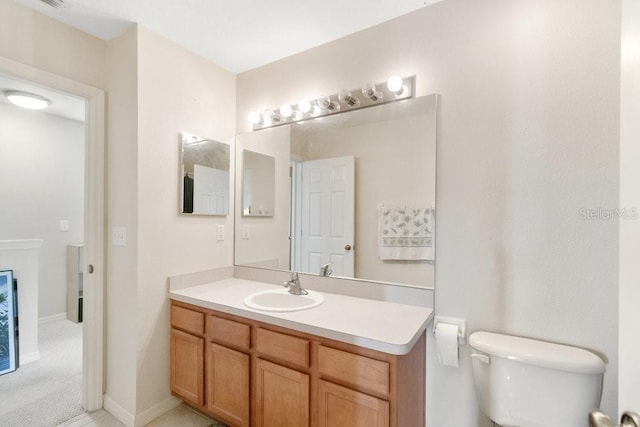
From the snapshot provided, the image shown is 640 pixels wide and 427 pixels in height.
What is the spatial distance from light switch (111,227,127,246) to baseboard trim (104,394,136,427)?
1.02 metres

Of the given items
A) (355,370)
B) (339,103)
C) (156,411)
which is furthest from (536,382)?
(156,411)

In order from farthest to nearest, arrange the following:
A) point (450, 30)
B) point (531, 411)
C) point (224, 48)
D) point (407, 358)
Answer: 1. point (224, 48)
2. point (450, 30)
3. point (407, 358)
4. point (531, 411)

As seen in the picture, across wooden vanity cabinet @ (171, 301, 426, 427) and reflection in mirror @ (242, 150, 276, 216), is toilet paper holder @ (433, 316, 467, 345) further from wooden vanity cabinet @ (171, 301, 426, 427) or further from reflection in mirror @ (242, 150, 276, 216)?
reflection in mirror @ (242, 150, 276, 216)

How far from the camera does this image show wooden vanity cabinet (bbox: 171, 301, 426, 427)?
48.9 inches

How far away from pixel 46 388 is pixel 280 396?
197 centimetres

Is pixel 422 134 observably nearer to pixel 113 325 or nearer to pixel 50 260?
pixel 113 325

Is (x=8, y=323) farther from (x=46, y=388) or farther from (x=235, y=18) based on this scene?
(x=235, y=18)

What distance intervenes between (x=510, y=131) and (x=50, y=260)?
4665 mm

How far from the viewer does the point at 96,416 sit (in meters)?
1.92

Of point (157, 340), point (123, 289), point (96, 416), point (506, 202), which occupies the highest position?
point (506, 202)

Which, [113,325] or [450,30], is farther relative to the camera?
[113,325]

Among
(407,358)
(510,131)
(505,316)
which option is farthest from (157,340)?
(510,131)

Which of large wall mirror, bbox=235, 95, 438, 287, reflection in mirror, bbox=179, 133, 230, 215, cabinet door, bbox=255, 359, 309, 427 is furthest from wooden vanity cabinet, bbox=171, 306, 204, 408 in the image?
reflection in mirror, bbox=179, 133, 230, 215

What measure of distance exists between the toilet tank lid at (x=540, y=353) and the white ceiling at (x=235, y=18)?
5.72 feet
